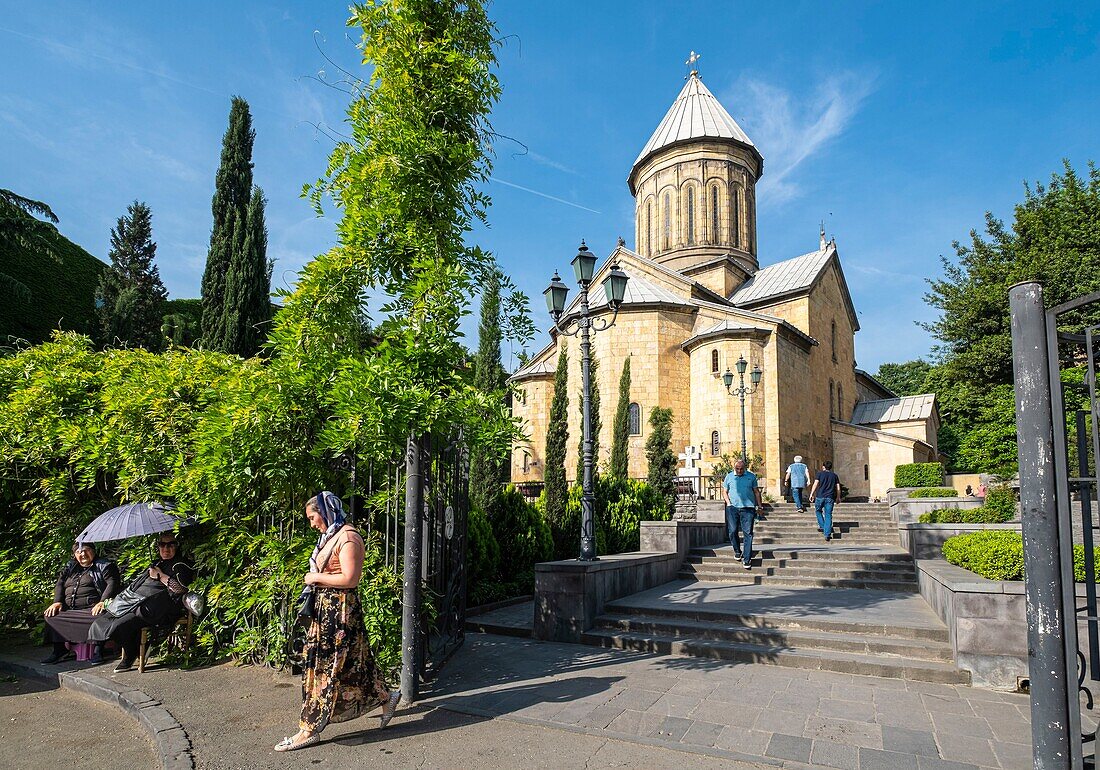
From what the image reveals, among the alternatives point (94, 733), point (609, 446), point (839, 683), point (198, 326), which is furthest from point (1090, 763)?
point (198, 326)

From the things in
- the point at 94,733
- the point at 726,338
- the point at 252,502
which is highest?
the point at 726,338

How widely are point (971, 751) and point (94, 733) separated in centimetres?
585

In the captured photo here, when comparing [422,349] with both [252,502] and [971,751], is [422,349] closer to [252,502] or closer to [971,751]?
[252,502]

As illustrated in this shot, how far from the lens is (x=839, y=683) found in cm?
532

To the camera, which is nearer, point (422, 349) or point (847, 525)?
point (422, 349)

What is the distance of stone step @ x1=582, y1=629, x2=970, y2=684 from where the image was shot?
5.40 meters

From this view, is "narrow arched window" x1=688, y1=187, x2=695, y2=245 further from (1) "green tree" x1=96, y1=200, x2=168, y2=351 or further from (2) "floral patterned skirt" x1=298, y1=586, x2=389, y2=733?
(2) "floral patterned skirt" x1=298, y1=586, x2=389, y2=733

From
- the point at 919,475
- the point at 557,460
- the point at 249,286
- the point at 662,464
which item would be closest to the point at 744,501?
the point at 557,460

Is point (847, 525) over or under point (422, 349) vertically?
under

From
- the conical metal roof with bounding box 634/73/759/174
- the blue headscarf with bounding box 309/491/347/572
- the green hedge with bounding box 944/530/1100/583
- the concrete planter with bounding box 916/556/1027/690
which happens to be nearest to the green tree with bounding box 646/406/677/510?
the green hedge with bounding box 944/530/1100/583

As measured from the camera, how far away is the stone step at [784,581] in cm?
891

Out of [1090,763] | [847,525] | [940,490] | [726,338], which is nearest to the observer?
[1090,763]

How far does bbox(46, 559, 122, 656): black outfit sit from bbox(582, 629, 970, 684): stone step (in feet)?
16.1

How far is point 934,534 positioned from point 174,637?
994 cm
